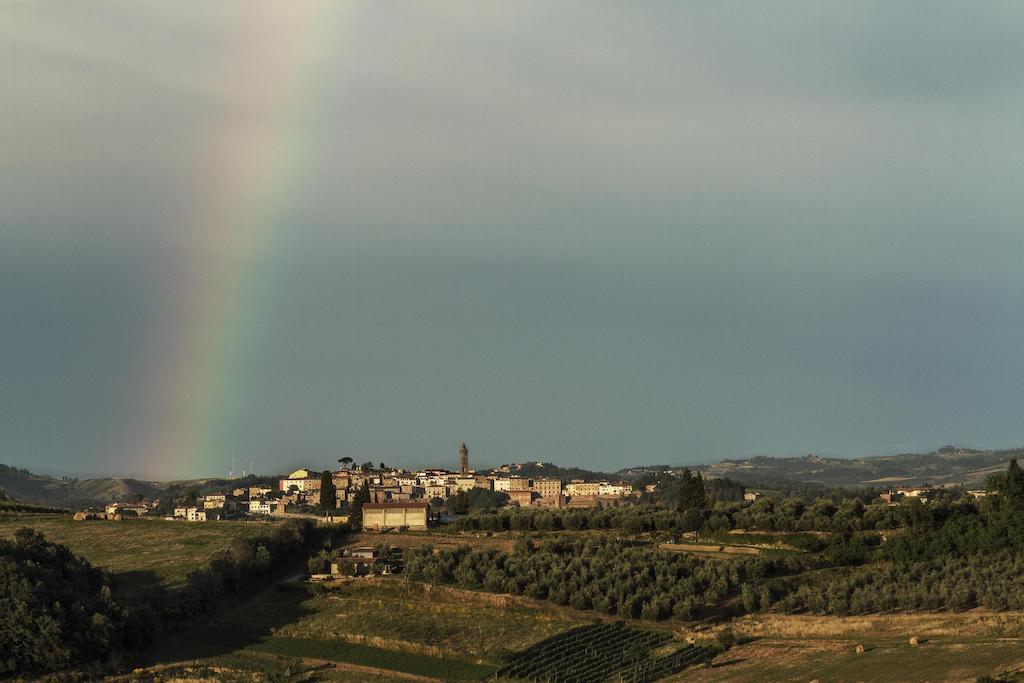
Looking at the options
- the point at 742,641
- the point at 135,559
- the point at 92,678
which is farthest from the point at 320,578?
the point at 742,641

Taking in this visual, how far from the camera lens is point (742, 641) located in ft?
247

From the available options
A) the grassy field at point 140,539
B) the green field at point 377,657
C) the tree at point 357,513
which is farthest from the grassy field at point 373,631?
the tree at point 357,513

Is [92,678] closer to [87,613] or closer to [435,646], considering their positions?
[87,613]

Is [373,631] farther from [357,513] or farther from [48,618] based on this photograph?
[357,513]

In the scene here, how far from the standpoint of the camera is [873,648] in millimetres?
69812

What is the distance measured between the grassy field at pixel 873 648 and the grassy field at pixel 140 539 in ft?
126

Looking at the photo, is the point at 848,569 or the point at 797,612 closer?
the point at 797,612

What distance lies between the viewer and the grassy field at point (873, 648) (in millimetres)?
61688

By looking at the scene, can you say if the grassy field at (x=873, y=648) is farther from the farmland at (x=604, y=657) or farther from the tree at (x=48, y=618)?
the tree at (x=48, y=618)

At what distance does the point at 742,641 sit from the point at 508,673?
1440cm

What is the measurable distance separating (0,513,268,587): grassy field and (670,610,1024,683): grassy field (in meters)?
38.4

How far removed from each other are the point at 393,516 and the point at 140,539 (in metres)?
20.8

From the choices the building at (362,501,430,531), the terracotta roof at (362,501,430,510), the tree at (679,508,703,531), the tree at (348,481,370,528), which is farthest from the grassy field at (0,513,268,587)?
the tree at (679,508,703,531)

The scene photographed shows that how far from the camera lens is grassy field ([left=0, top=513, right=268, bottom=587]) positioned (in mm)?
93812
